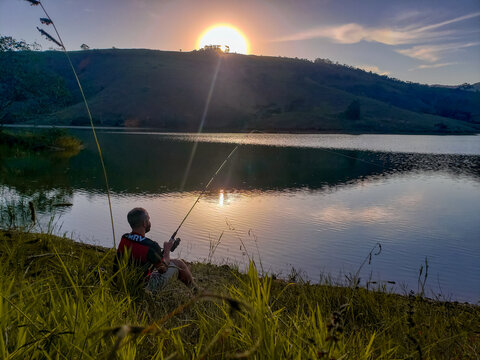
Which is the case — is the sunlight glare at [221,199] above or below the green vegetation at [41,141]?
below

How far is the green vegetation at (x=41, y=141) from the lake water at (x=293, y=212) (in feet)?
10.2

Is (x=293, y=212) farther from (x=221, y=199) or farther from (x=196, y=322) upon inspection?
Result: (x=196, y=322)

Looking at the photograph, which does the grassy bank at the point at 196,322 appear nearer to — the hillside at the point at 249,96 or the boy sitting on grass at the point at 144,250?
the boy sitting on grass at the point at 144,250

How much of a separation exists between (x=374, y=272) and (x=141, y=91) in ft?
433

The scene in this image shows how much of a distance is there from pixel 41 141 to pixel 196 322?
35.7 metres

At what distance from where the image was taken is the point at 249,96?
449ft


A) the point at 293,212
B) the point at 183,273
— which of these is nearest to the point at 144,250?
the point at 183,273

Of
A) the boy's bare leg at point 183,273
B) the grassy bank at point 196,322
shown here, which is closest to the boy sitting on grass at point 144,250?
the grassy bank at point 196,322

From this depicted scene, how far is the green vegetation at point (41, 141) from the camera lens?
3201 cm

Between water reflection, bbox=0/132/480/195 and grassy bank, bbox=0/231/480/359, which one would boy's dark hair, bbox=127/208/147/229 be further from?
water reflection, bbox=0/132/480/195

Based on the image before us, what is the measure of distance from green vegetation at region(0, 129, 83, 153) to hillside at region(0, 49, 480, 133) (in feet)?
162

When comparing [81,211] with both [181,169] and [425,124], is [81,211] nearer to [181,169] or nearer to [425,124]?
[181,169]

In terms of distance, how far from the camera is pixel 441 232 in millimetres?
13531

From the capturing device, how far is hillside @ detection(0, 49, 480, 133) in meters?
108
